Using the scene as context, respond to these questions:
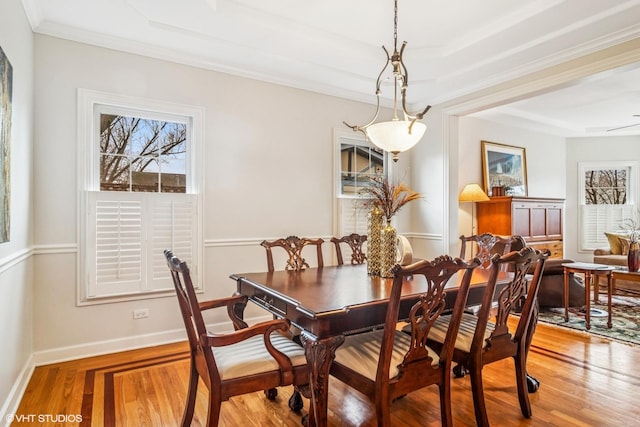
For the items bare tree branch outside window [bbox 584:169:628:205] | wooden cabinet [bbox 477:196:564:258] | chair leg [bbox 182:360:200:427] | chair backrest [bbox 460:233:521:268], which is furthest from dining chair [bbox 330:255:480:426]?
bare tree branch outside window [bbox 584:169:628:205]

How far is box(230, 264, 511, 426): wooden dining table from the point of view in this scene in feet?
5.78

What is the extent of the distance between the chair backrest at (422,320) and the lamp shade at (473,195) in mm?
3695

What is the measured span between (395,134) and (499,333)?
1.38 m

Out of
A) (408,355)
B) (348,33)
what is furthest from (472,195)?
(408,355)

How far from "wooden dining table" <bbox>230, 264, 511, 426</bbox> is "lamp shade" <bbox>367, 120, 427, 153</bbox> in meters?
0.91

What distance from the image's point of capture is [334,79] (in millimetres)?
4191

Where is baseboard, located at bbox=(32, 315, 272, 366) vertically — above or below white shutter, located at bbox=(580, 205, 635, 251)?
below

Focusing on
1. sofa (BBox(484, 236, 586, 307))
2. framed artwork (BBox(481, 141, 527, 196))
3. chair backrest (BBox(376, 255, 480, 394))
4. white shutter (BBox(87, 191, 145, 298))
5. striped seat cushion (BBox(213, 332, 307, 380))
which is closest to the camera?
chair backrest (BBox(376, 255, 480, 394))

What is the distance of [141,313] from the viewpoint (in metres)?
3.40

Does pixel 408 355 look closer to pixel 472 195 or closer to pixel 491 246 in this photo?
pixel 491 246

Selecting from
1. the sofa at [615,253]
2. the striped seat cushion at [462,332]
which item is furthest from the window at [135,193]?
the sofa at [615,253]

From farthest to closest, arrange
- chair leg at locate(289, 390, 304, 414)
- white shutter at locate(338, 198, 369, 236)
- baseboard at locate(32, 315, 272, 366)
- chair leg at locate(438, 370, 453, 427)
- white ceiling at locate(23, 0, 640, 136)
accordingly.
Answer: white shutter at locate(338, 198, 369, 236) < baseboard at locate(32, 315, 272, 366) < white ceiling at locate(23, 0, 640, 136) < chair leg at locate(289, 390, 304, 414) < chair leg at locate(438, 370, 453, 427)

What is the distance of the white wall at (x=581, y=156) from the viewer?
713 cm

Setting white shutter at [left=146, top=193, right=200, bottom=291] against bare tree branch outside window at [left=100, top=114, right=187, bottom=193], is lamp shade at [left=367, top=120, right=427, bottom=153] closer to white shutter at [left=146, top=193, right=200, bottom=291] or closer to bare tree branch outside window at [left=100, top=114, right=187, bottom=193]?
white shutter at [left=146, top=193, right=200, bottom=291]
